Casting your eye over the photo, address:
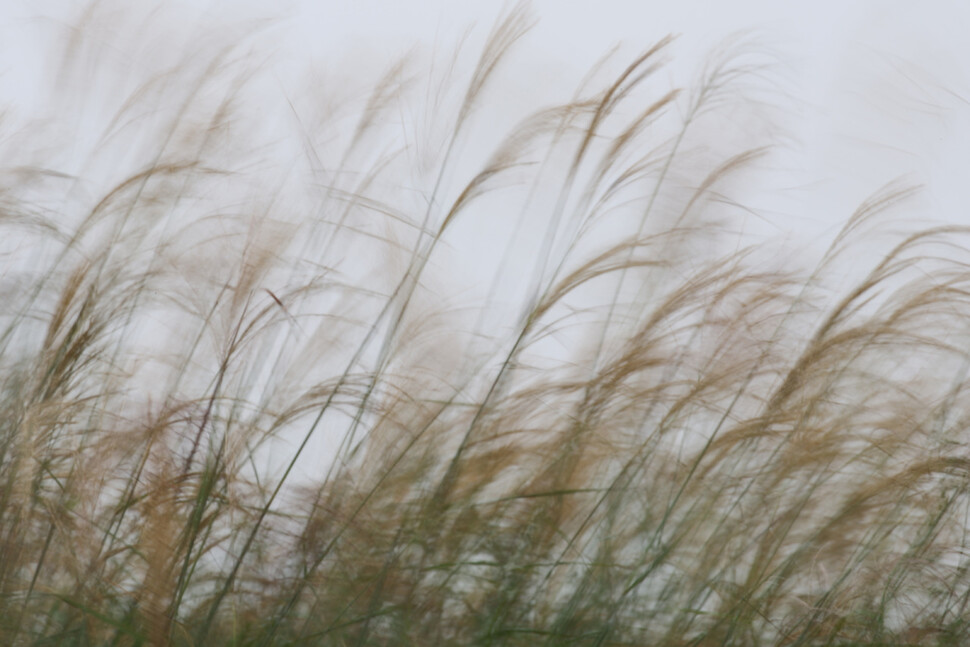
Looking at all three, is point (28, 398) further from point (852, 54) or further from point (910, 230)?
point (852, 54)

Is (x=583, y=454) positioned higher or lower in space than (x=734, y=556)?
higher

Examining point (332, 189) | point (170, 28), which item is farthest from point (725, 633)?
point (170, 28)

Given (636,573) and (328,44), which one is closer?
(636,573)

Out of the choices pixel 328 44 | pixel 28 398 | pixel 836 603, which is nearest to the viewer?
pixel 836 603

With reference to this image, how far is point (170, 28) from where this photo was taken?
2.16 metres

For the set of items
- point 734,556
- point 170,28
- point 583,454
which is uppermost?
point 170,28

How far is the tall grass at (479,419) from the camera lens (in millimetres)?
1453

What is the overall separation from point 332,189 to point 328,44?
3.09 ft

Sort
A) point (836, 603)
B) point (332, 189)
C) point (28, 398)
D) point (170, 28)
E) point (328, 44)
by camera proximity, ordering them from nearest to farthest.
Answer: point (836, 603) → point (28, 398) → point (332, 189) → point (170, 28) → point (328, 44)

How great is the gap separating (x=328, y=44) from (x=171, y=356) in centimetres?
115

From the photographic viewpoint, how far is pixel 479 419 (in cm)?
155

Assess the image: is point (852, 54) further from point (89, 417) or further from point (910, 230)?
point (89, 417)

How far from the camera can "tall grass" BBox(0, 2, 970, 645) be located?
1.45 metres

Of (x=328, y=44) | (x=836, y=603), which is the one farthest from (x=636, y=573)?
(x=328, y=44)
